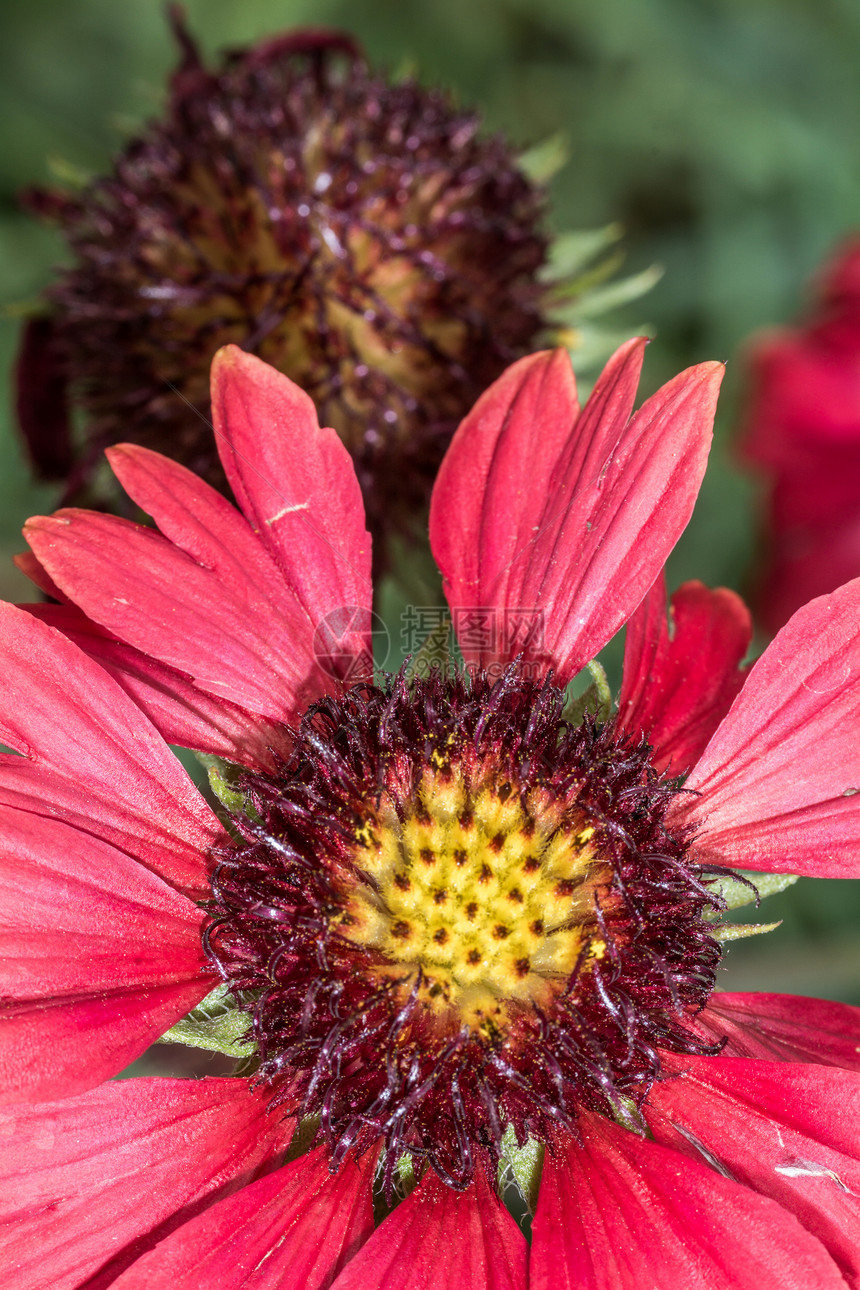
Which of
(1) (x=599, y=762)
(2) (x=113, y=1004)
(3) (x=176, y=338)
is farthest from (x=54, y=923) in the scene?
(3) (x=176, y=338)

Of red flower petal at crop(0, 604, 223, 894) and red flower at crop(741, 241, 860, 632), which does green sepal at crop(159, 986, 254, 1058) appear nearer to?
red flower petal at crop(0, 604, 223, 894)

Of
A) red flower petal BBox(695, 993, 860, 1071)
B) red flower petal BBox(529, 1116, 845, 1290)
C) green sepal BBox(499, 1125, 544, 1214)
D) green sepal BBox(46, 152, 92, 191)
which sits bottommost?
red flower petal BBox(529, 1116, 845, 1290)

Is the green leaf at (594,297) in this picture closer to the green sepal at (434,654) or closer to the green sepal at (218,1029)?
the green sepal at (434,654)

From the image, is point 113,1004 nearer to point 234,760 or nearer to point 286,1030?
point 286,1030

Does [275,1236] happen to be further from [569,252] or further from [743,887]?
[569,252]

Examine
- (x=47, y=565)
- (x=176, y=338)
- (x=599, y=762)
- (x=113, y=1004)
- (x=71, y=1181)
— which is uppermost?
(x=176, y=338)

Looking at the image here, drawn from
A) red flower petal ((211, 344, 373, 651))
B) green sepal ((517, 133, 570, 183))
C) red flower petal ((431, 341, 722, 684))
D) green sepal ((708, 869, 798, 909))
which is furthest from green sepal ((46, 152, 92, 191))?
green sepal ((708, 869, 798, 909))
